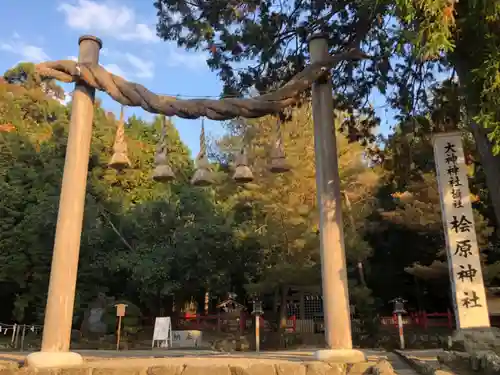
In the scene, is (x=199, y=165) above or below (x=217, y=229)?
below

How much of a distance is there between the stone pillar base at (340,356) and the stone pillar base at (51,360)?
2.74 m

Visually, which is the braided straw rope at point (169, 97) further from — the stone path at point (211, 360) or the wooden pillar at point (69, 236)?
the stone path at point (211, 360)

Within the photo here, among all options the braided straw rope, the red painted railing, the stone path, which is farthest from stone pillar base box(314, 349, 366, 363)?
the red painted railing

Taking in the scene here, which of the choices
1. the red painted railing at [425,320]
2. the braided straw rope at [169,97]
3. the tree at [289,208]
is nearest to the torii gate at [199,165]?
the braided straw rope at [169,97]

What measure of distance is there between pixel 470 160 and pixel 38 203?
1739cm

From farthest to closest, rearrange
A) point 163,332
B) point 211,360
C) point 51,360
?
point 163,332, point 211,360, point 51,360

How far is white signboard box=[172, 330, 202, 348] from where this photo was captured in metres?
15.6

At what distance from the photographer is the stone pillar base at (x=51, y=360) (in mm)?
5012

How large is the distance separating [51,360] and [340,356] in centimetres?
315

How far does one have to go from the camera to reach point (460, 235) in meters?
6.18

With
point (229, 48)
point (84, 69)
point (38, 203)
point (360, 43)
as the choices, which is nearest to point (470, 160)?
point (360, 43)

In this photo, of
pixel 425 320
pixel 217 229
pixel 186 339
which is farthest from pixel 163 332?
pixel 425 320

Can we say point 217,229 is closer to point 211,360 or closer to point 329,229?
point 211,360

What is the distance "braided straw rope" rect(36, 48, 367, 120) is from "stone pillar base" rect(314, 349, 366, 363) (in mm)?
3047
